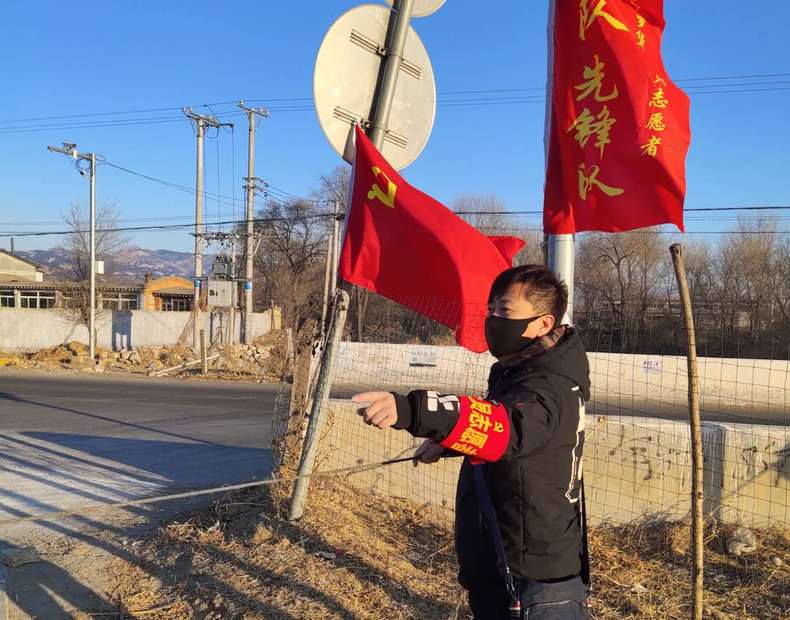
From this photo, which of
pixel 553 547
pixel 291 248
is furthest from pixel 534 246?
pixel 553 547

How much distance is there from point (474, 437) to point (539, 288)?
58 cm

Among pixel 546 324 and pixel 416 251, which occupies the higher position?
pixel 416 251

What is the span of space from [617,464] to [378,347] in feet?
26.7

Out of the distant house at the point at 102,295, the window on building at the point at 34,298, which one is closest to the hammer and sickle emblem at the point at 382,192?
the distant house at the point at 102,295

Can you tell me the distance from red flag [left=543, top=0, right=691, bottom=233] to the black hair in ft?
6.16

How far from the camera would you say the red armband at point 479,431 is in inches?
63.7

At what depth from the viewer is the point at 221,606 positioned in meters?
3.63

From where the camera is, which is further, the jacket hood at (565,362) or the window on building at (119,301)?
the window on building at (119,301)

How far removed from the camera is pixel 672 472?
4859mm

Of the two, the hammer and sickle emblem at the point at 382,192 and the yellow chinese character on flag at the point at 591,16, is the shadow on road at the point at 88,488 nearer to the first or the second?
the hammer and sickle emblem at the point at 382,192

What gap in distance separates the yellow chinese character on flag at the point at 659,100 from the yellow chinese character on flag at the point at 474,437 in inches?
117

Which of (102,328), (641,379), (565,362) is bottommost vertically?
(641,379)

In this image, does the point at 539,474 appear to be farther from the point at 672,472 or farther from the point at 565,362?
the point at 672,472

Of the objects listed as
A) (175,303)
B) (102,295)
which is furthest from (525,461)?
(175,303)
